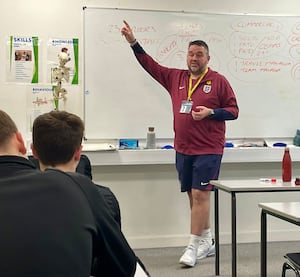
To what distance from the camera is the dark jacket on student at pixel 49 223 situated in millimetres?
980

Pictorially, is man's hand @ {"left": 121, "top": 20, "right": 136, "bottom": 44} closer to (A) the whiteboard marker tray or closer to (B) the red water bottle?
(A) the whiteboard marker tray

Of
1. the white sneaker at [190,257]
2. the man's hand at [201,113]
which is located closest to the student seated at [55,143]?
the man's hand at [201,113]

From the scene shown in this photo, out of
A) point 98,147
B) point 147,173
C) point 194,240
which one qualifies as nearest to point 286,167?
point 194,240

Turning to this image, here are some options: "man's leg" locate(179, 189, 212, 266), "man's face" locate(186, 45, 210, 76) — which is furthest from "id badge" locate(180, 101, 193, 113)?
"man's leg" locate(179, 189, 212, 266)

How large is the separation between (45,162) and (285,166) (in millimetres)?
2129

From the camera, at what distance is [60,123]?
137 centimetres

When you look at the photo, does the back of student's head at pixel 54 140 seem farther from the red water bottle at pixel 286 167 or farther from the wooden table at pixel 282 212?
the red water bottle at pixel 286 167

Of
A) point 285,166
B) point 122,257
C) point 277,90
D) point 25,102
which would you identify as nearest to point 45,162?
point 122,257

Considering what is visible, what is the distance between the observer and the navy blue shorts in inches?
139

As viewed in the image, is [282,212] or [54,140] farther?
[282,212]

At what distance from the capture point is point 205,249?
367 centimetres

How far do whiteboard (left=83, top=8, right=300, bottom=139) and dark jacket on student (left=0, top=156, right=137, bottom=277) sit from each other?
9.37 feet

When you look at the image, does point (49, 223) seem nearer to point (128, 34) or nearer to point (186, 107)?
point (186, 107)

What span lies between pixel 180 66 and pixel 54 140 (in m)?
2.88
